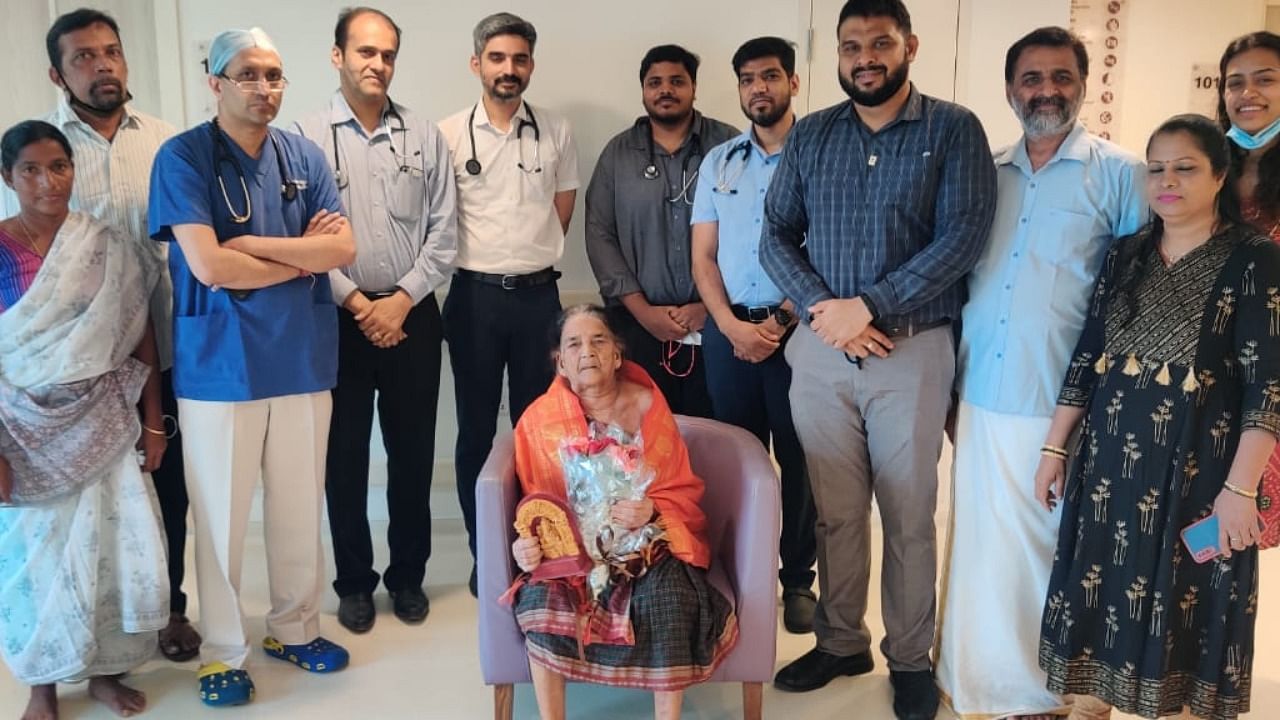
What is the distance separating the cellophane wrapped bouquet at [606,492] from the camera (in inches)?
95.1

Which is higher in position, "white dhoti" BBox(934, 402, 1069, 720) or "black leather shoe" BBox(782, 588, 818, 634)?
"white dhoti" BBox(934, 402, 1069, 720)

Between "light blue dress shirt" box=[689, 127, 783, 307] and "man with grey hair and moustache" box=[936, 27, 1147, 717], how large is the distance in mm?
703

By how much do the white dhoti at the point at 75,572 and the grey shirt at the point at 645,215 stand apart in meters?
1.67

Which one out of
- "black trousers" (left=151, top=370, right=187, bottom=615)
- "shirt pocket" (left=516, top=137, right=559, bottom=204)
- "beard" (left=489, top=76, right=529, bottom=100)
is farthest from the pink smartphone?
"black trousers" (left=151, top=370, right=187, bottom=615)

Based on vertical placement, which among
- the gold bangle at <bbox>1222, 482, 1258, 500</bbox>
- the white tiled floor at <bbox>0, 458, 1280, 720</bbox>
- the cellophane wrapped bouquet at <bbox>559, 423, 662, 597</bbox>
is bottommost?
the white tiled floor at <bbox>0, 458, 1280, 720</bbox>

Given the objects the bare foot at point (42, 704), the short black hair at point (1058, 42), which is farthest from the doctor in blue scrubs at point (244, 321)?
the short black hair at point (1058, 42)

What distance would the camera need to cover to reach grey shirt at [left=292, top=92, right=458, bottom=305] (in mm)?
3141

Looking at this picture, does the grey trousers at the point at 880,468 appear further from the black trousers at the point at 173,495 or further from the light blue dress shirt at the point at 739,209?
the black trousers at the point at 173,495

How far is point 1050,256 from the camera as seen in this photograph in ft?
7.86

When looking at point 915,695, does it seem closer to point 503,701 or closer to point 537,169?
point 503,701

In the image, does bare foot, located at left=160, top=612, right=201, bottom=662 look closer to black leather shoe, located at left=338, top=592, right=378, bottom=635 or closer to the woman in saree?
the woman in saree

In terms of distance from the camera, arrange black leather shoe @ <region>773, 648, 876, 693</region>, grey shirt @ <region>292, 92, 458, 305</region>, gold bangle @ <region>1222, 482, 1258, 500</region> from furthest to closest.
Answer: grey shirt @ <region>292, 92, 458, 305</region>, black leather shoe @ <region>773, 648, 876, 693</region>, gold bangle @ <region>1222, 482, 1258, 500</region>

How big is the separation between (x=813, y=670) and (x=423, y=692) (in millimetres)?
1147

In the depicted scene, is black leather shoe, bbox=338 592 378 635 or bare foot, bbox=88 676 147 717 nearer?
bare foot, bbox=88 676 147 717
